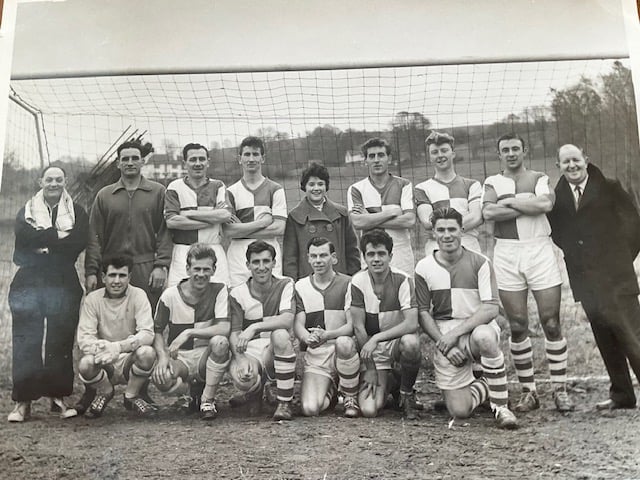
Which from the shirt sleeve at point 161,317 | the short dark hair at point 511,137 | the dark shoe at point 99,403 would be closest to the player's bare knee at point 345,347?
the shirt sleeve at point 161,317

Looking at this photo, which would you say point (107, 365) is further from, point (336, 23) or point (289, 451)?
point (336, 23)

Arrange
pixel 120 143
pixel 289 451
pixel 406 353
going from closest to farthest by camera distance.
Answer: pixel 289 451 < pixel 406 353 < pixel 120 143

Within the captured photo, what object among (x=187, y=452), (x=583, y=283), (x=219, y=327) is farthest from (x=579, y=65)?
(x=187, y=452)

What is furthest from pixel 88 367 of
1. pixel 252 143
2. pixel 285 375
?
pixel 252 143

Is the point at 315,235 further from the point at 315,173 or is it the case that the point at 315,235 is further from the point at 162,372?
the point at 162,372

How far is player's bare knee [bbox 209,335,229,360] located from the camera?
2646mm

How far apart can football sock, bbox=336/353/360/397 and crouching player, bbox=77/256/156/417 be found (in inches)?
30.3

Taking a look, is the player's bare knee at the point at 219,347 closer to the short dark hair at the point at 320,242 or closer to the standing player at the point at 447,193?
the short dark hair at the point at 320,242

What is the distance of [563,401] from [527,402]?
5.7 inches

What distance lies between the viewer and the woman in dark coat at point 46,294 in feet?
8.61

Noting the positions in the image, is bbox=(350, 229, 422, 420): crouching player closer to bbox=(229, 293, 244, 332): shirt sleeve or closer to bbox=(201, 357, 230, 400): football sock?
bbox=(229, 293, 244, 332): shirt sleeve

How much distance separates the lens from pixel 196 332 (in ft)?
8.78

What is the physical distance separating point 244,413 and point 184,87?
4.79ft

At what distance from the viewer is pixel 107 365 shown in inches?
104
